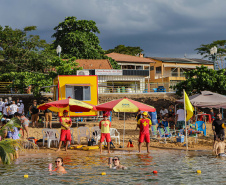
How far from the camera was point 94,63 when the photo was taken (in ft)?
146

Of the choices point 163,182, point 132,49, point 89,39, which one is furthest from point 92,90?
point 132,49

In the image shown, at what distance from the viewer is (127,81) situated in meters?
44.7

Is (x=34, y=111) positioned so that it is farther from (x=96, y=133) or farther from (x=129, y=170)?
(x=129, y=170)

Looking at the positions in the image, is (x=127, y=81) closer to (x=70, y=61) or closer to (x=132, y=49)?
(x=70, y=61)

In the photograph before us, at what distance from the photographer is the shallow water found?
9.84 meters

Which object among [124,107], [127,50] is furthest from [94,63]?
[124,107]

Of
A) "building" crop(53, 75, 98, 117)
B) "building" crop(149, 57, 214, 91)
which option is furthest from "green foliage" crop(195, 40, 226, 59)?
"building" crop(53, 75, 98, 117)

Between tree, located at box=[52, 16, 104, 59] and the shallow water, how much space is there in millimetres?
32016

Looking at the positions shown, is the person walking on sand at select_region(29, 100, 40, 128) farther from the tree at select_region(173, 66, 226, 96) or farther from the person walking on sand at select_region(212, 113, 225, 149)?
the tree at select_region(173, 66, 226, 96)

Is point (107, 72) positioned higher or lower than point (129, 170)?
higher

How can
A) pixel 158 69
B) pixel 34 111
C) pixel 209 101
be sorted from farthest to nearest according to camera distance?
pixel 158 69 → pixel 34 111 → pixel 209 101

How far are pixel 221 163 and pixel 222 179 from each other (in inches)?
104

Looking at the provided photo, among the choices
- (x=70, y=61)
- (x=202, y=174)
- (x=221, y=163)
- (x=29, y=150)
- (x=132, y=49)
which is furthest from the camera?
(x=132, y=49)

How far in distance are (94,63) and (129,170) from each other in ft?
112
